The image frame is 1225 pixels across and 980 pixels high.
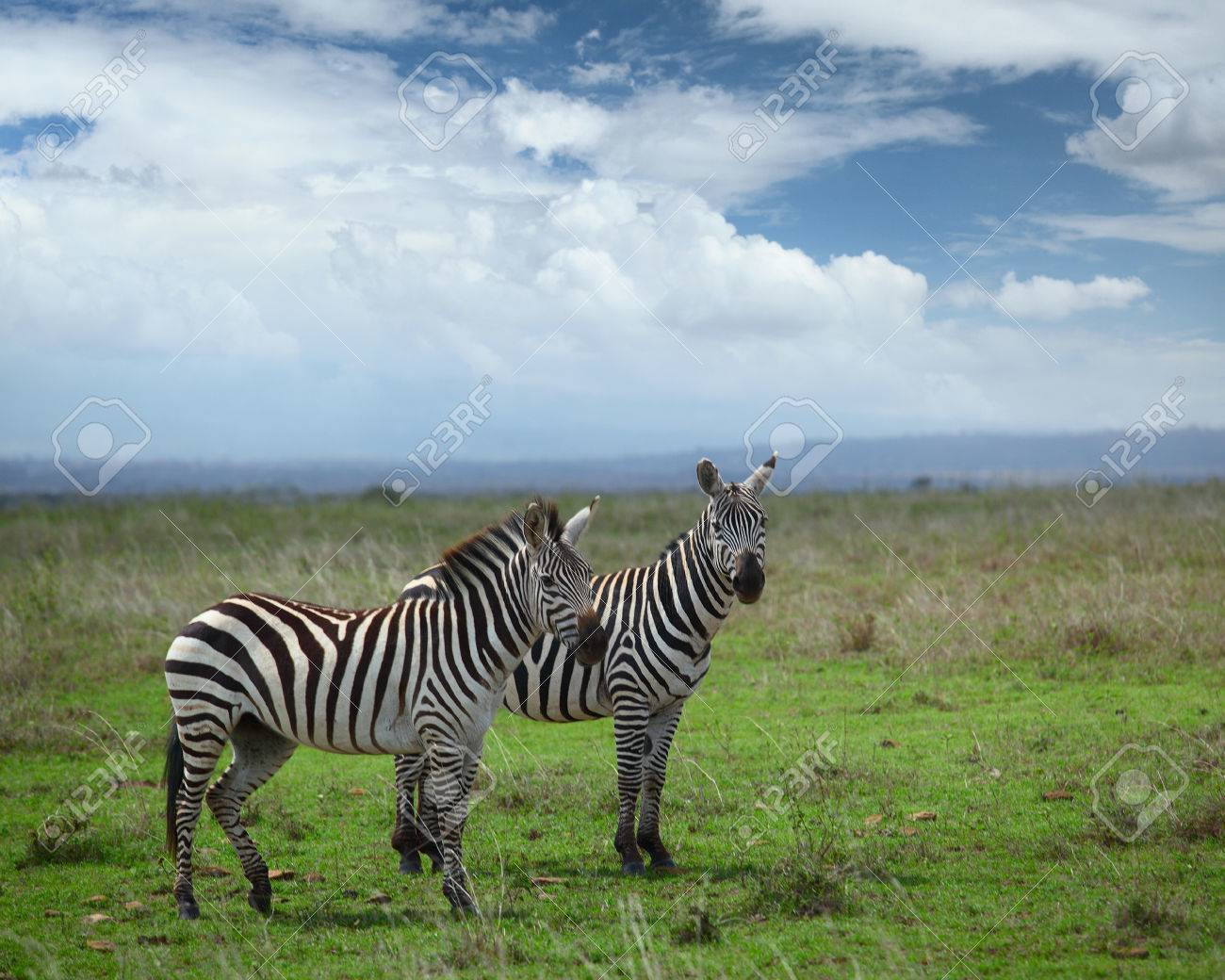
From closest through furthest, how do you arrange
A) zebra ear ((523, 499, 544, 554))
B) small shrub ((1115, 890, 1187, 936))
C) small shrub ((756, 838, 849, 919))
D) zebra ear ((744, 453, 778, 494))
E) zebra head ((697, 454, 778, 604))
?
small shrub ((1115, 890, 1187, 936))
small shrub ((756, 838, 849, 919))
zebra ear ((523, 499, 544, 554))
zebra head ((697, 454, 778, 604))
zebra ear ((744, 453, 778, 494))

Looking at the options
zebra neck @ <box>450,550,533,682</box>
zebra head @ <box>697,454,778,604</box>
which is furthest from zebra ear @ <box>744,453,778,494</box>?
zebra neck @ <box>450,550,533,682</box>

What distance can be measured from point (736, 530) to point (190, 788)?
3.85m

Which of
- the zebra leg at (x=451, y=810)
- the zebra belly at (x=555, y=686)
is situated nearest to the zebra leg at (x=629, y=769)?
the zebra belly at (x=555, y=686)

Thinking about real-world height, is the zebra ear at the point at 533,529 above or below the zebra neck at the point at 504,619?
above

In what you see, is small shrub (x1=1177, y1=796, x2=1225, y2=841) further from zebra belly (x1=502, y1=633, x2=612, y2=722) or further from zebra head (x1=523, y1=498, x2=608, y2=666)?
zebra head (x1=523, y1=498, x2=608, y2=666)

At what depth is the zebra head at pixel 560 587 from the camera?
673cm

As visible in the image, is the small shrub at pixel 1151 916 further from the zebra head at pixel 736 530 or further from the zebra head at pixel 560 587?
the zebra head at pixel 560 587

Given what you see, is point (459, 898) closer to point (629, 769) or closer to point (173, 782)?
point (629, 769)

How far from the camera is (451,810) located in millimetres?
6785

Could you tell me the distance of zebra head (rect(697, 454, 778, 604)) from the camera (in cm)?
737

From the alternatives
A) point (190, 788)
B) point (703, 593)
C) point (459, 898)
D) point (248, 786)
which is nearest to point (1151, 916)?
point (703, 593)

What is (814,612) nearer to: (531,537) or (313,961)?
(531,537)

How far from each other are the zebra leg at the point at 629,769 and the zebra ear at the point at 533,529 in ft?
4.75

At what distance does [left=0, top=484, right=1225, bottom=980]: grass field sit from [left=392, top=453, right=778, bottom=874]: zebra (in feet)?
1.19
